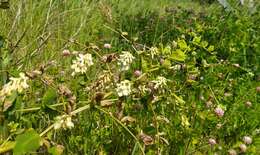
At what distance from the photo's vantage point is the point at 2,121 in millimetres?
1249

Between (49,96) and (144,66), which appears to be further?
(144,66)

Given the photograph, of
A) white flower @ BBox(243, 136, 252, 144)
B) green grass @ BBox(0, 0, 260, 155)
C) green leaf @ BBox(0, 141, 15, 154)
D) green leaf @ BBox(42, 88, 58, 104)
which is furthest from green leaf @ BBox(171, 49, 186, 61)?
white flower @ BBox(243, 136, 252, 144)

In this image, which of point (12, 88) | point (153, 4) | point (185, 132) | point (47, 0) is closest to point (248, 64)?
point (47, 0)

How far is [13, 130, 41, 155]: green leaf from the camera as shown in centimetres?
108

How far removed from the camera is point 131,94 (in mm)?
1524

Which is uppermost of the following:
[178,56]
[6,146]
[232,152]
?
[178,56]

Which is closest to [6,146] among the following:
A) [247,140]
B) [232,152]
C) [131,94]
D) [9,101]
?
[9,101]

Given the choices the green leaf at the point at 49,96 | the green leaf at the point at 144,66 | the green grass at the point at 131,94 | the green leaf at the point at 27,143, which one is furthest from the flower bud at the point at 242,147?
the green leaf at the point at 27,143

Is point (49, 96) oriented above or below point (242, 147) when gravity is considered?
above

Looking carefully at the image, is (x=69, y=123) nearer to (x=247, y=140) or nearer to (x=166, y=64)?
(x=166, y=64)

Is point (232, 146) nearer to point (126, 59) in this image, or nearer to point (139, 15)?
point (126, 59)

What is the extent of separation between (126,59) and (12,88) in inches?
13.0

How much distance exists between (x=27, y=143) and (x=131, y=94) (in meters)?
0.50

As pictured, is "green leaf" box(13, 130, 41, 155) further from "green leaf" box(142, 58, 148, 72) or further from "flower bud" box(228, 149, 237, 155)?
"flower bud" box(228, 149, 237, 155)
